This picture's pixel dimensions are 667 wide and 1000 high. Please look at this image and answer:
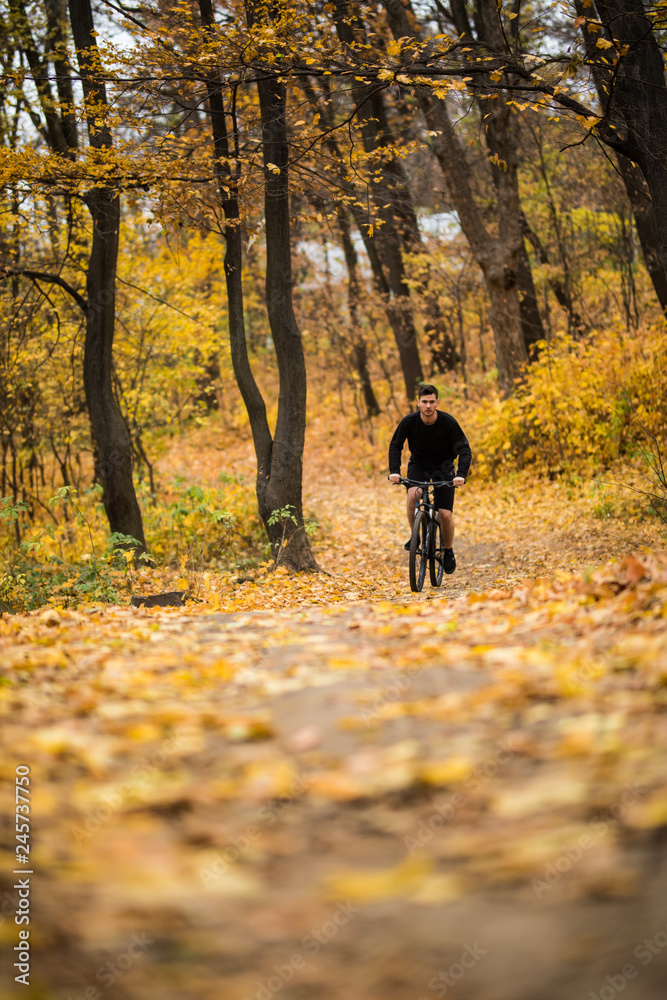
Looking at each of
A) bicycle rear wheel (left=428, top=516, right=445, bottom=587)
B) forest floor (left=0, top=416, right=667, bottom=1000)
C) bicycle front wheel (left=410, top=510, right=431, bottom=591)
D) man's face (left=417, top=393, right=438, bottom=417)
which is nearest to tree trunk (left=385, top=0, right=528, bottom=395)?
bicycle rear wheel (left=428, top=516, right=445, bottom=587)

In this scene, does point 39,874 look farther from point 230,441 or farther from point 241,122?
point 230,441

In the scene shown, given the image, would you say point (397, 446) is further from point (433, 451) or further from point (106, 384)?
point (106, 384)

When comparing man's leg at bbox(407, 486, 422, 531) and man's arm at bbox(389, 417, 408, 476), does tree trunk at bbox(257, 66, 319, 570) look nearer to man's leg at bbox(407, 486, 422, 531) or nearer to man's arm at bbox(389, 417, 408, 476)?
man's arm at bbox(389, 417, 408, 476)

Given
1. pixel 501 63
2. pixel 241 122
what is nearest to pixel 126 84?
pixel 241 122

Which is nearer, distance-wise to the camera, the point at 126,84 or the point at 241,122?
the point at 126,84

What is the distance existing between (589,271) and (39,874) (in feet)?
71.1

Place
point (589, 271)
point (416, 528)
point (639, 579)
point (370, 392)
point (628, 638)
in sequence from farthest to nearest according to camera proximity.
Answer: point (370, 392)
point (589, 271)
point (416, 528)
point (639, 579)
point (628, 638)

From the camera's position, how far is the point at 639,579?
487 centimetres

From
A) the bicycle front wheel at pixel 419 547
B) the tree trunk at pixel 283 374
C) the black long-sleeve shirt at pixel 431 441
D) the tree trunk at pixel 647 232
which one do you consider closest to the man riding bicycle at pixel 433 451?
the black long-sleeve shirt at pixel 431 441

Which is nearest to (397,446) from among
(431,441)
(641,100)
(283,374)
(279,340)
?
(431,441)

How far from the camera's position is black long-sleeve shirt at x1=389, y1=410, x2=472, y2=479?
8102 millimetres

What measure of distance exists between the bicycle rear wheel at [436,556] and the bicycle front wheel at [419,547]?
4.6 inches

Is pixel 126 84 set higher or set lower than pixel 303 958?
higher

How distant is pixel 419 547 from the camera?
8.06 m
